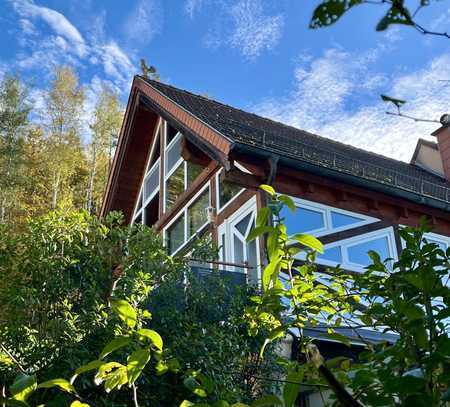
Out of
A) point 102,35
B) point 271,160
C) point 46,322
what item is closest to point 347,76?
point 46,322

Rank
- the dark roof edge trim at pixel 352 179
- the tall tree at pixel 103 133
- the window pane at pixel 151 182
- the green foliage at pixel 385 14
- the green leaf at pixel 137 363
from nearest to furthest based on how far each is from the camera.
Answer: the green foliage at pixel 385 14
the green leaf at pixel 137 363
the dark roof edge trim at pixel 352 179
the window pane at pixel 151 182
the tall tree at pixel 103 133

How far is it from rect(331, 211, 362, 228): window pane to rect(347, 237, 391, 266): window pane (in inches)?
13.8

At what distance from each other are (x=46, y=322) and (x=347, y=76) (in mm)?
3911

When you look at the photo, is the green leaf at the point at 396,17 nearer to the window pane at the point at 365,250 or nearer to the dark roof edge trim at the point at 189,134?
the dark roof edge trim at the point at 189,134

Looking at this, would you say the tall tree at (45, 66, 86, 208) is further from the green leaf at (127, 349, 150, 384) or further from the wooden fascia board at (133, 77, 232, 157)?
the green leaf at (127, 349, 150, 384)

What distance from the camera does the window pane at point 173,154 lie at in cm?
1156

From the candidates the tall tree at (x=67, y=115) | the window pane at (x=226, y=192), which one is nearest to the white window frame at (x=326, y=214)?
the window pane at (x=226, y=192)

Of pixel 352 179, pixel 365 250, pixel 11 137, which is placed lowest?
pixel 365 250

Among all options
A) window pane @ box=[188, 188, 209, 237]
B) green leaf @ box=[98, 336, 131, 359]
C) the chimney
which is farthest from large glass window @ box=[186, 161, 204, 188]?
green leaf @ box=[98, 336, 131, 359]

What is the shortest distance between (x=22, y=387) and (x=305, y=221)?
7582 mm

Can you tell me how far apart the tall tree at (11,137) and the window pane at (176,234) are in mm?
12789

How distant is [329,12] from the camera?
63cm

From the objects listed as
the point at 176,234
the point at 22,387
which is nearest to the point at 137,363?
the point at 22,387

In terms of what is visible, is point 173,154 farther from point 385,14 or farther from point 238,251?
point 385,14
